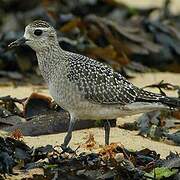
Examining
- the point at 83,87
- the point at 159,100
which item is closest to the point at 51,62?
the point at 83,87

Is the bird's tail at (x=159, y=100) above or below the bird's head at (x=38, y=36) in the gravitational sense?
below

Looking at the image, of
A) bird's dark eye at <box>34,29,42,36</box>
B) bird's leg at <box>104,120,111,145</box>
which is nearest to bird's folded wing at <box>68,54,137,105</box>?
bird's leg at <box>104,120,111,145</box>

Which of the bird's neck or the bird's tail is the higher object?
the bird's neck

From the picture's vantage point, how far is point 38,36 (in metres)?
7.16

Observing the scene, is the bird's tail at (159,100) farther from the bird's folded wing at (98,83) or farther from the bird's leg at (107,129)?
the bird's leg at (107,129)

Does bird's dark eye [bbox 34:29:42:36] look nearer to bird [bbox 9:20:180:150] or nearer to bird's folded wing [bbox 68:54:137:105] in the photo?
bird [bbox 9:20:180:150]

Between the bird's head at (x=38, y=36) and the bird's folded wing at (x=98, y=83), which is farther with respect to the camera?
the bird's head at (x=38, y=36)

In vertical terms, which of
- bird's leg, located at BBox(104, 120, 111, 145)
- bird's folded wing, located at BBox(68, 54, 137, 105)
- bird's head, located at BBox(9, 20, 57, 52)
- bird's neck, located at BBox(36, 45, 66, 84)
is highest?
bird's head, located at BBox(9, 20, 57, 52)

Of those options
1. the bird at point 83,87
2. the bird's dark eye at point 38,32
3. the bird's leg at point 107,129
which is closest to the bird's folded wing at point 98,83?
the bird at point 83,87

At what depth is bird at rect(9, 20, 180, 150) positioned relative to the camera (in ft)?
22.8

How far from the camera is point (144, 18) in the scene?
1184cm

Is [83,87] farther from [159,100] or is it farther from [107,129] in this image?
[159,100]

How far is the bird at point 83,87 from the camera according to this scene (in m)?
Answer: 6.96

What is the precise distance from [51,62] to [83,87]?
0.39 metres
